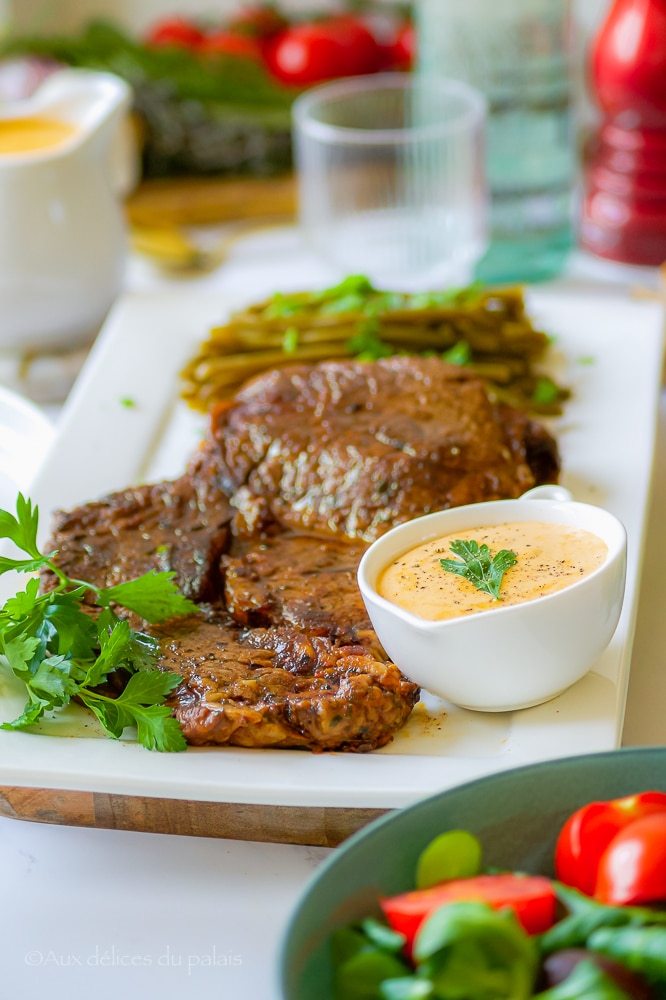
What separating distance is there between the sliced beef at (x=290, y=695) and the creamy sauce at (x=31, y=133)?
2.43 meters

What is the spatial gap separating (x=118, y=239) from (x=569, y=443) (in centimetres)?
178

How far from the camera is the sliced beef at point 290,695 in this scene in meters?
2.02

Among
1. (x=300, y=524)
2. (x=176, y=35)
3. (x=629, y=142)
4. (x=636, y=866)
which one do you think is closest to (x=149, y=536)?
(x=300, y=524)

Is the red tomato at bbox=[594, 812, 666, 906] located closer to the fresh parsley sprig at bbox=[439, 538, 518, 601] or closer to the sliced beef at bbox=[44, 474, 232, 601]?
the fresh parsley sprig at bbox=[439, 538, 518, 601]

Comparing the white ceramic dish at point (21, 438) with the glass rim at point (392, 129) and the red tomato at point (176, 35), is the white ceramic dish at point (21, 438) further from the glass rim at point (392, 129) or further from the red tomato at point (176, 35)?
the red tomato at point (176, 35)

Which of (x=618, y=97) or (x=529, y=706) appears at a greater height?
(x=618, y=97)

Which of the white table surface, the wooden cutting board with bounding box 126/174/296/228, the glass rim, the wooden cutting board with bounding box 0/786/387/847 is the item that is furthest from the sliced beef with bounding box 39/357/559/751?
the wooden cutting board with bounding box 126/174/296/228

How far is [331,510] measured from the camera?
2.71 meters

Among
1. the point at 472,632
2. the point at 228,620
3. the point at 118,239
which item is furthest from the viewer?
the point at 118,239

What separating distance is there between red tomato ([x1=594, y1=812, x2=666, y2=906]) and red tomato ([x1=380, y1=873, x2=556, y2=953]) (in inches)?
3.2

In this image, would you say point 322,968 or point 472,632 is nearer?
point 322,968

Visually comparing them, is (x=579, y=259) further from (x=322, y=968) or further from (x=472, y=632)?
(x=322, y=968)

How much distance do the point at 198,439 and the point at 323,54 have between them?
307 centimetres

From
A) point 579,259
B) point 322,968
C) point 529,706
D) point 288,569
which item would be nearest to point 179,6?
point 579,259
